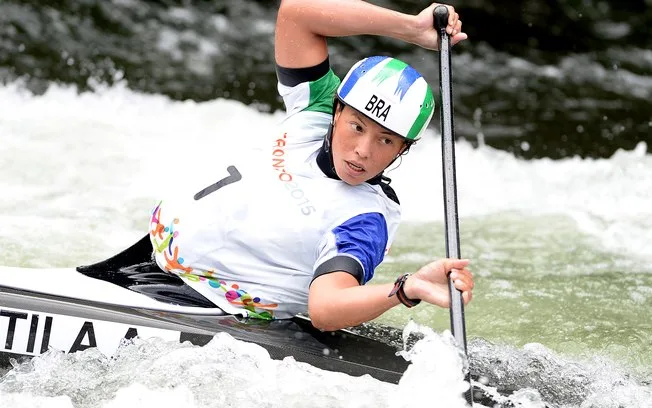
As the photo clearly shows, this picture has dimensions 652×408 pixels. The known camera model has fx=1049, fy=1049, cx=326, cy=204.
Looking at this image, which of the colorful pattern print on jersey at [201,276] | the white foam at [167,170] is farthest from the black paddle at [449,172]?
Result: the white foam at [167,170]

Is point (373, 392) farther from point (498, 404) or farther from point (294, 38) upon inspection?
point (294, 38)

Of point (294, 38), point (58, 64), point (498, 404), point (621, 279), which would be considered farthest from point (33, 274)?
point (58, 64)

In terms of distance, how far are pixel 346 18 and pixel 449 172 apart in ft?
1.88

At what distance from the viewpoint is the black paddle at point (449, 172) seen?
2.51 metres

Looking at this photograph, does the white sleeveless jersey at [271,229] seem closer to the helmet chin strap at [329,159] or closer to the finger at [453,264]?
the helmet chin strap at [329,159]

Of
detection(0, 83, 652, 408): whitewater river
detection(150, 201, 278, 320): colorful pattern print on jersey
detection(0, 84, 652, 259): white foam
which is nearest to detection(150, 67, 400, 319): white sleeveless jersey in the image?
detection(150, 201, 278, 320): colorful pattern print on jersey

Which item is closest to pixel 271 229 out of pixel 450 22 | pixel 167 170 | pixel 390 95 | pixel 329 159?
pixel 329 159

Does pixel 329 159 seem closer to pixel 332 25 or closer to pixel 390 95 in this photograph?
pixel 390 95

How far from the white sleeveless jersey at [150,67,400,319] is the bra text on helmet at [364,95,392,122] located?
0.79ft

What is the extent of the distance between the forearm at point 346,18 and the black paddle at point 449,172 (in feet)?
0.35

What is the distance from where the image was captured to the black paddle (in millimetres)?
2508

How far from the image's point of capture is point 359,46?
8.46 m

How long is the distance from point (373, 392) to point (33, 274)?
3.57 ft

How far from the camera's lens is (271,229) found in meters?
2.90
